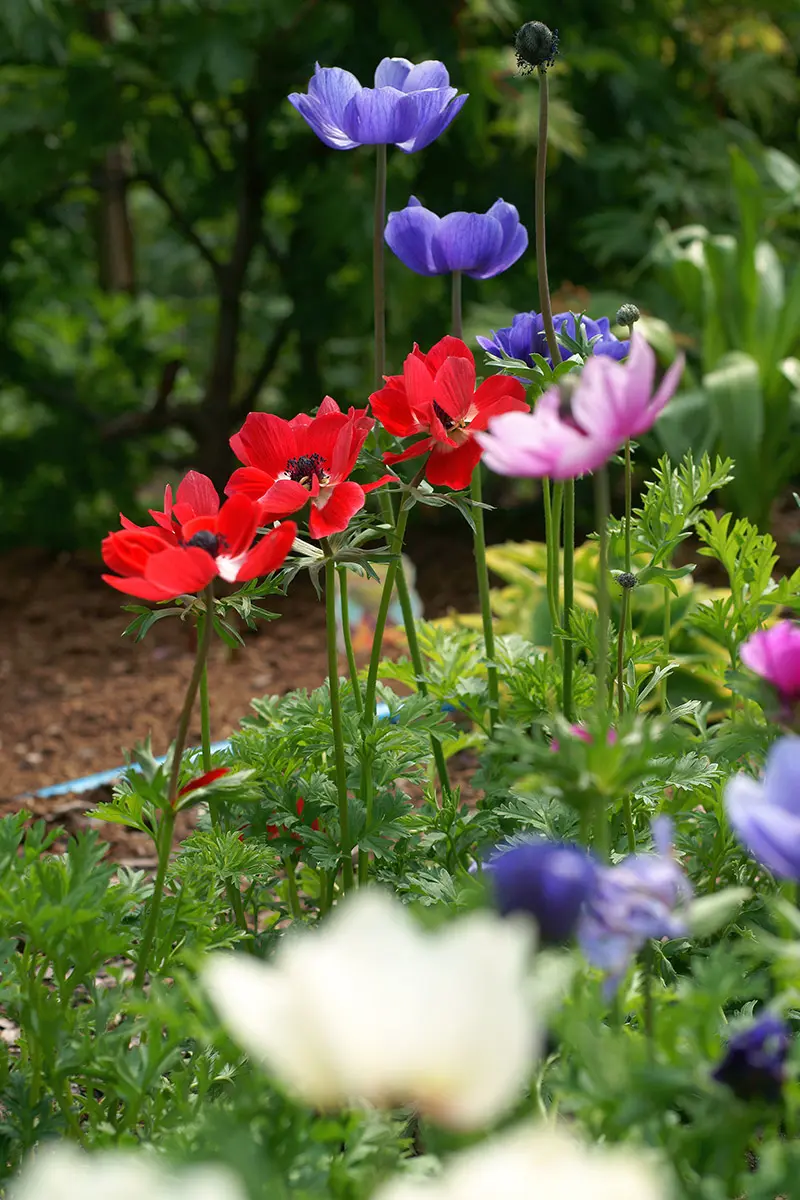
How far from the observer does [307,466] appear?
3.46 ft

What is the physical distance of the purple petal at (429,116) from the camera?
1133 mm

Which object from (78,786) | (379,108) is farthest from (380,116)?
(78,786)

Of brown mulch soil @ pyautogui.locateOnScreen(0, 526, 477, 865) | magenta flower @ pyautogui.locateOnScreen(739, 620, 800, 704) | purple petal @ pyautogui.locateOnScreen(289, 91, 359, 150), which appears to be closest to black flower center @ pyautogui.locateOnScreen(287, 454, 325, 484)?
purple petal @ pyautogui.locateOnScreen(289, 91, 359, 150)

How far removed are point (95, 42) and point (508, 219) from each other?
2.76 m

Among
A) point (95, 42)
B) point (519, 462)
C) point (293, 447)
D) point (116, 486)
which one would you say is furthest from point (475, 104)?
point (519, 462)

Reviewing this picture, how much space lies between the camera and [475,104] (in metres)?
3.05

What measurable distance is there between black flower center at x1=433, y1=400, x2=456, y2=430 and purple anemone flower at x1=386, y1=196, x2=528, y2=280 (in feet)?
0.60

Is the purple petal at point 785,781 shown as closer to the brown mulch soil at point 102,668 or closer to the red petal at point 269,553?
the red petal at point 269,553

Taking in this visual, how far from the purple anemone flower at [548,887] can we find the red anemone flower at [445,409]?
1.59ft

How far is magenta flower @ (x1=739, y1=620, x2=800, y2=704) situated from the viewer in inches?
29.0

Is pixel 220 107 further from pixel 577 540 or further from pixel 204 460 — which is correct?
pixel 577 540

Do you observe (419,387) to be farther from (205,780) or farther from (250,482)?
(205,780)

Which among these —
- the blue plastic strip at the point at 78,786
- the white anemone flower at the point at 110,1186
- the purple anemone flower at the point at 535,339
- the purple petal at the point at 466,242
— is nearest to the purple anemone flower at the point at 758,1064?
the white anemone flower at the point at 110,1186

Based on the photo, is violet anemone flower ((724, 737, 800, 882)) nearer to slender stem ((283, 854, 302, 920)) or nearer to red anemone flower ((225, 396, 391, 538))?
red anemone flower ((225, 396, 391, 538))
